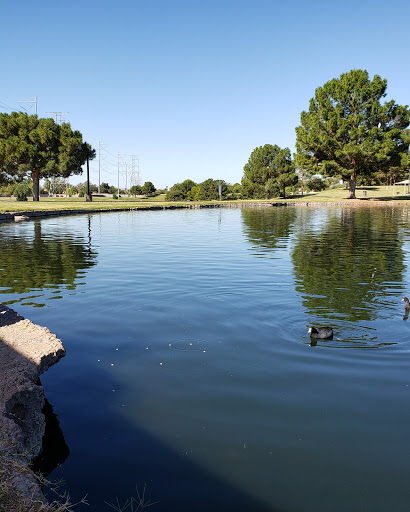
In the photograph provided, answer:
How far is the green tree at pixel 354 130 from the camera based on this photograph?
73.0m

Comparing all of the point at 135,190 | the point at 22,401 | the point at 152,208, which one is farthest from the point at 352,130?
the point at 135,190

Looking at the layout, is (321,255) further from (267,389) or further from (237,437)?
(237,437)

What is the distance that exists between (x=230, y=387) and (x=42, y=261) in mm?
13649

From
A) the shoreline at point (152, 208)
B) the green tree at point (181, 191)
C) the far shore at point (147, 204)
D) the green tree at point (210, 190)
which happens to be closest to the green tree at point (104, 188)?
the green tree at point (181, 191)

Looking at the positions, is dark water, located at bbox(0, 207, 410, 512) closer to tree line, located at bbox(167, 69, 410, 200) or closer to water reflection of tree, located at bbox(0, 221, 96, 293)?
water reflection of tree, located at bbox(0, 221, 96, 293)

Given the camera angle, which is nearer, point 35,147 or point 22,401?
point 22,401

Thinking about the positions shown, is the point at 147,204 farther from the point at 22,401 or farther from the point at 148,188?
the point at 22,401

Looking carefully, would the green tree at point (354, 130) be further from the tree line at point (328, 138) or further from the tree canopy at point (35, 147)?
the tree canopy at point (35, 147)

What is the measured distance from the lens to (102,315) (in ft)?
33.8

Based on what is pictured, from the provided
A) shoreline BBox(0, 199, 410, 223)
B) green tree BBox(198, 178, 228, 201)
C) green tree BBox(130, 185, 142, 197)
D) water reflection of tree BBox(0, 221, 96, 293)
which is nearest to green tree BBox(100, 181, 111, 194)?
green tree BBox(130, 185, 142, 197)

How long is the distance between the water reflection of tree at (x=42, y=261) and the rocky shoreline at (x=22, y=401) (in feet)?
21.2

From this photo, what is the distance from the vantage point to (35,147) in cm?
7219

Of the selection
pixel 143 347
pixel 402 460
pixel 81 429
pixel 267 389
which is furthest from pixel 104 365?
pixel 402 460

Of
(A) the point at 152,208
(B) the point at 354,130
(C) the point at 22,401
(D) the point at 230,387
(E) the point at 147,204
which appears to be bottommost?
(D) the point at 230,387
